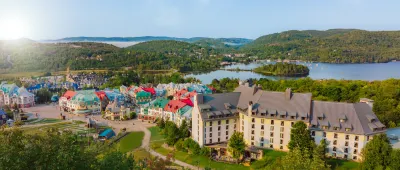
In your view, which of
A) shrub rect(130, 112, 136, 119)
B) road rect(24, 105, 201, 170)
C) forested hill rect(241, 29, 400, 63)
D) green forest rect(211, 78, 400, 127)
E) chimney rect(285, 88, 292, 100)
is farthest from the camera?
forested hill rect(241, 29, 400, 63)

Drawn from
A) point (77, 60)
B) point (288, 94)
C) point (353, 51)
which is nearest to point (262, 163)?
point (288, 94)

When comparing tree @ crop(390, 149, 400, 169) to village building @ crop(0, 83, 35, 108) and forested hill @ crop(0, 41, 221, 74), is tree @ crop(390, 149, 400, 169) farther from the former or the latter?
forested hill @ crop(0, 41, 221, 74)

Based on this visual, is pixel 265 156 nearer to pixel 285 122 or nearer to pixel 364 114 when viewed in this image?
pixel 285 122

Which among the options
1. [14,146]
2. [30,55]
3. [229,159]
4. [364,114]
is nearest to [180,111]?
[229,159]

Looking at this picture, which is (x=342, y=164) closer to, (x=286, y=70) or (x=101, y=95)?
(x=101, y=95)

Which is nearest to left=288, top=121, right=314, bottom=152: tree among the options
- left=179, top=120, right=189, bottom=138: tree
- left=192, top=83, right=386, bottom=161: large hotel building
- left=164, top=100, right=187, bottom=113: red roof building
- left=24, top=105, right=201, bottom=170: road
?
left=192, top=83, right=386, bottom=161: large hotel building
